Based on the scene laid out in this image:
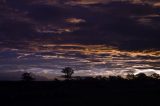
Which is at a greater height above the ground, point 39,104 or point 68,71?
point 68,71

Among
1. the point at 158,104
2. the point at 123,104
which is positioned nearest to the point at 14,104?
the point at 123,104

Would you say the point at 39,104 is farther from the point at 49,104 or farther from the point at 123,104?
the point at 123,104

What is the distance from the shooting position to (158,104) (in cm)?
3675

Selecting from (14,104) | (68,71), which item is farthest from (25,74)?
(14,104)

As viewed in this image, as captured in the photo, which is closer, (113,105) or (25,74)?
(113,105)

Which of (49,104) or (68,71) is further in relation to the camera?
(68,71)

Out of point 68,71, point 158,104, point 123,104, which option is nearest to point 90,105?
point 123,104

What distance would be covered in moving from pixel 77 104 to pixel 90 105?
Answer: 1.80 m

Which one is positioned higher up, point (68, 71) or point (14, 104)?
point (68, 71)

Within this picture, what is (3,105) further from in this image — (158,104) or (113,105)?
(158,104)

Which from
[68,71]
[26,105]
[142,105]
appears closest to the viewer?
[142,105]

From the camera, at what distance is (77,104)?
3816cm

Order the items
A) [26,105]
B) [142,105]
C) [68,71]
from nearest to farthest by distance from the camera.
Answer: [142,105] → [26,105] → [68,71]

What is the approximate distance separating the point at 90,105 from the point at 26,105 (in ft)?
Answer: 23.0
